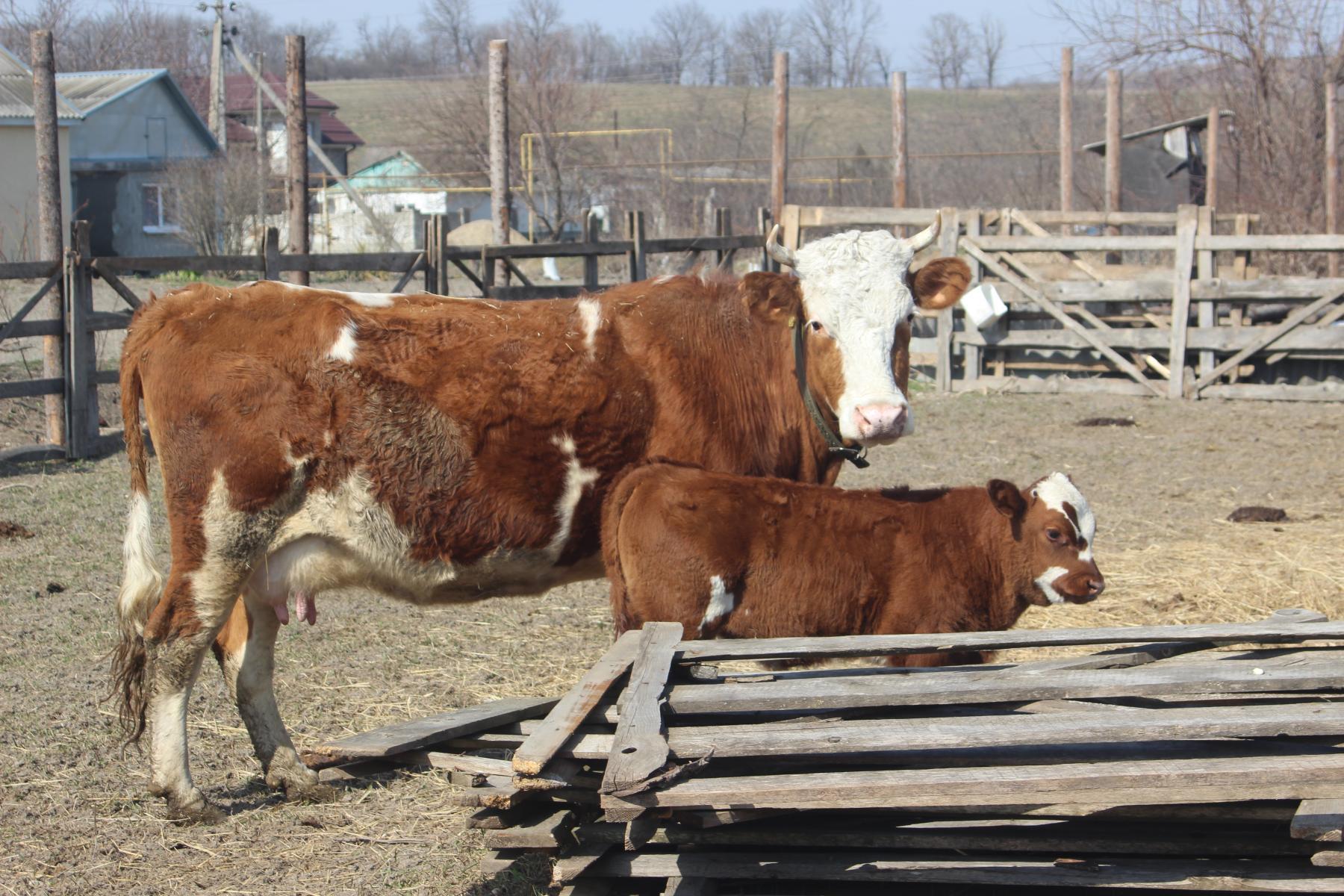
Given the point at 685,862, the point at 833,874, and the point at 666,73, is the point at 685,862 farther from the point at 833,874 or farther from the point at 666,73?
the point at 666,73

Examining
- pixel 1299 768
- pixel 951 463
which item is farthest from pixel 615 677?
pixel 951 463

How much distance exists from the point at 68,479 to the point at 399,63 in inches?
4331

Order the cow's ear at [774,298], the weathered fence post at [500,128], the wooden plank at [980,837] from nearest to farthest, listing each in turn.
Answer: the wooden plank at [980,837] < the cow's ear at [774,298] < the weathered fence post at [500,128]

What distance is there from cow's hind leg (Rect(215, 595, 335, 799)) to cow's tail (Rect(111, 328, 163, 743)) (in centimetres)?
34

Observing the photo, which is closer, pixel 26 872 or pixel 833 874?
pixel 833 874

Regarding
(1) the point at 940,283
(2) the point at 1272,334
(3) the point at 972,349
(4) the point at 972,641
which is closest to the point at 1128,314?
(3) the point at 972,349

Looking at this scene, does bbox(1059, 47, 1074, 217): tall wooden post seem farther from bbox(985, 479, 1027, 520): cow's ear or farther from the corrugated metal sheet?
the corrugated metal sheet

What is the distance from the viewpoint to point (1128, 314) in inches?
661

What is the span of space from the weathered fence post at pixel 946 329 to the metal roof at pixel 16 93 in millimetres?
19813

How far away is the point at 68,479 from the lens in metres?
10.5

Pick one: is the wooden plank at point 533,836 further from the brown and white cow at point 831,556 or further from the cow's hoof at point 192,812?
the cow's hoof at point 192,812

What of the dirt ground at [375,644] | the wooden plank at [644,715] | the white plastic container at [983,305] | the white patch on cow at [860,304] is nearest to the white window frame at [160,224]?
the white plastic container at [983,305]

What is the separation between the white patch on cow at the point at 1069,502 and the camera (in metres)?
5.05

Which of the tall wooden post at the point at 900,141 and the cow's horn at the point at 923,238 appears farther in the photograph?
the tall wooden post at the point at 900,141
